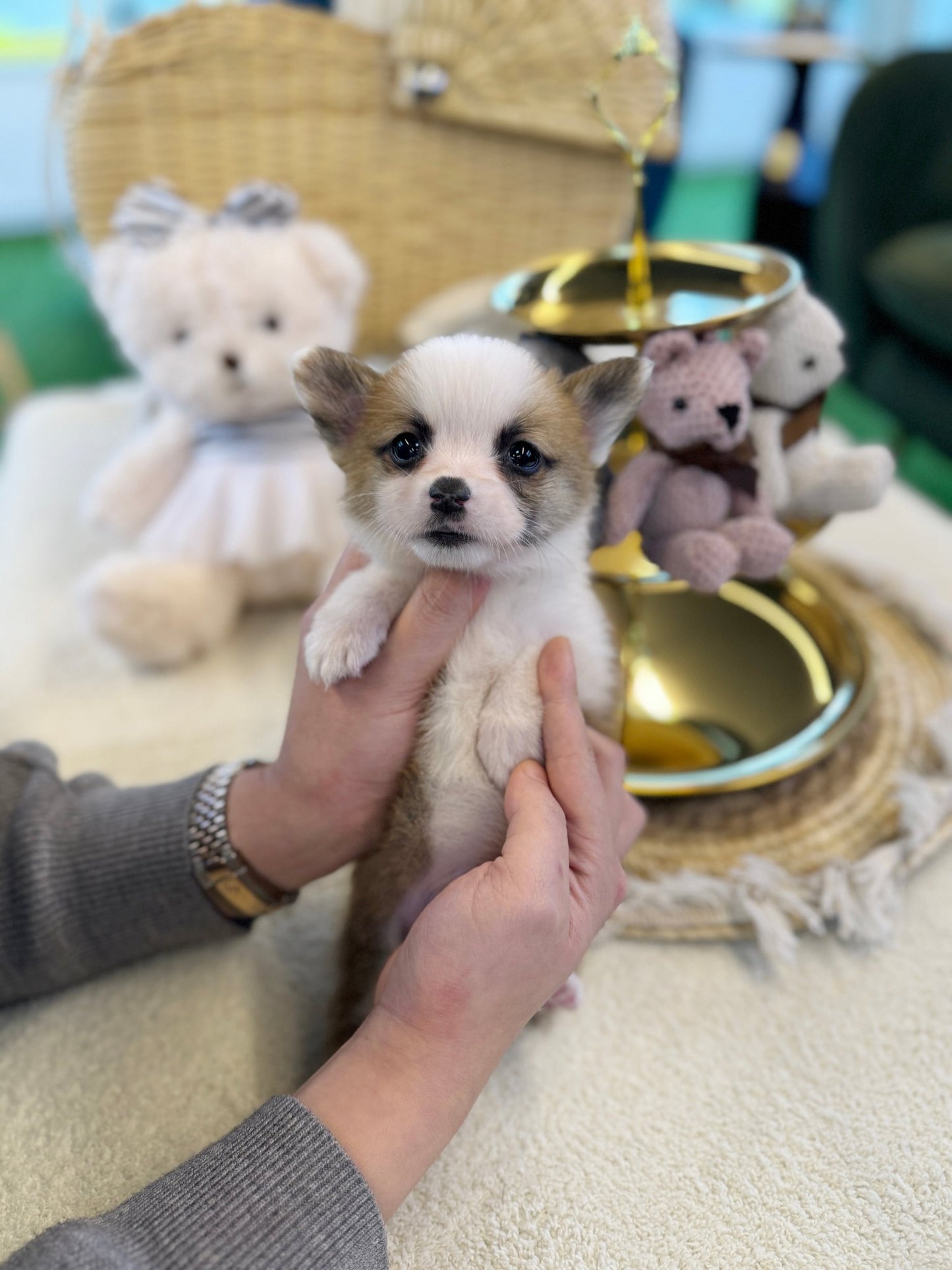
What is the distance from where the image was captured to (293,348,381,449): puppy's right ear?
559mm

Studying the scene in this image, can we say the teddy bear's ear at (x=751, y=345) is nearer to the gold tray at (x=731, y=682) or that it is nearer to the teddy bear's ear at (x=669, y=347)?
the teddy bear's ear at (x=669, y=347)

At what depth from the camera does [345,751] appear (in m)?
0.60

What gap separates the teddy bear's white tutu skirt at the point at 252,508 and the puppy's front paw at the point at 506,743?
1.90 feet

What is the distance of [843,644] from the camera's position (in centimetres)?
92

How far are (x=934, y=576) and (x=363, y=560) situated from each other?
86 centimetres

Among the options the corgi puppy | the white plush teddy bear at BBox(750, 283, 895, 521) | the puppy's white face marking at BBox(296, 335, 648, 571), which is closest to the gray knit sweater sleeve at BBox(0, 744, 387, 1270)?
the corgi puppy

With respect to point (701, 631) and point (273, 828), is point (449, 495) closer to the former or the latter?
point (273, 828)

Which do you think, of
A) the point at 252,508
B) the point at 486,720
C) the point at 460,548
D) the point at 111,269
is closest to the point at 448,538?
the point at 460,548

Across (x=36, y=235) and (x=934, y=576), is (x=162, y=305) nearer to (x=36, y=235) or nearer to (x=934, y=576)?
(x=934, y=576)

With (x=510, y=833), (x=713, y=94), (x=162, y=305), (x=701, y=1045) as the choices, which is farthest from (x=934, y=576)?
(x=713, y=94)

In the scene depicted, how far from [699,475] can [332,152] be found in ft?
3.57

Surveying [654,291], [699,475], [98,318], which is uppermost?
[654,291]

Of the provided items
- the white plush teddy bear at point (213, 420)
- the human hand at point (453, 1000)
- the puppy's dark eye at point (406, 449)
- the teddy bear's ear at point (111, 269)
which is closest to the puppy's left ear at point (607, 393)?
the puppy's dark eye at point (406, 449)

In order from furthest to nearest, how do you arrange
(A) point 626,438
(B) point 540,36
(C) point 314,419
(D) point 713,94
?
1. (D) point 713,94
2. (B) point 540,36
3. (A) point 626,438
4. (C) point 314,419
